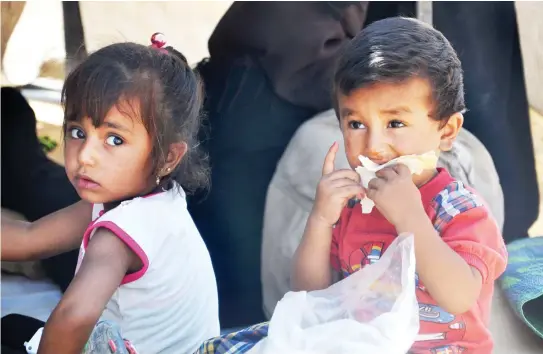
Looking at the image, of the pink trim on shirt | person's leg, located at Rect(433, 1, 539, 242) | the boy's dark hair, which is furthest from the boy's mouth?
person's leg, located at Rect(433, 1, 539, 242)

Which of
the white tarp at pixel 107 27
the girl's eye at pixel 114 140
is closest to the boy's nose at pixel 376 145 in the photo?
the girl's eye at pixel 114 140

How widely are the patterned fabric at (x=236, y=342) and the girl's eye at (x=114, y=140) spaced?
434 millimetres

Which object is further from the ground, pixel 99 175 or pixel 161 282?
pixel 99 175

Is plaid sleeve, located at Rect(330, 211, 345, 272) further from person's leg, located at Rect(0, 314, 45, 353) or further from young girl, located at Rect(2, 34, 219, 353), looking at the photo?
person's leg, located at Rect(0, 314, 45, 353)

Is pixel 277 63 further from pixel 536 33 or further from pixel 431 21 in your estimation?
pixel 536 33

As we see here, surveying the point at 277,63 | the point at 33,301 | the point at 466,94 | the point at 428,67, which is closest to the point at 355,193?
the point at 428,67

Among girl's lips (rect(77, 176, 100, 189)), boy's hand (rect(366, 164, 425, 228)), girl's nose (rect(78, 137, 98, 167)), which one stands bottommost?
boy's hand (rect(366, 164, 425, 228))

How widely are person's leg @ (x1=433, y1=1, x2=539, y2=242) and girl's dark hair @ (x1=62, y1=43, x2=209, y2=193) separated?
3.55ft

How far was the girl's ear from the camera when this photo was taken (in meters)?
1.62

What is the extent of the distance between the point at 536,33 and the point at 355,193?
1262mm

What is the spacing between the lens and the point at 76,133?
61.9 inches

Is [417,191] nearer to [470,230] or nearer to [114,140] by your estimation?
[470,230]

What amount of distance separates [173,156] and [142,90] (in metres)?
0.17

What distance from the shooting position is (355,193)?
1.46 meters
